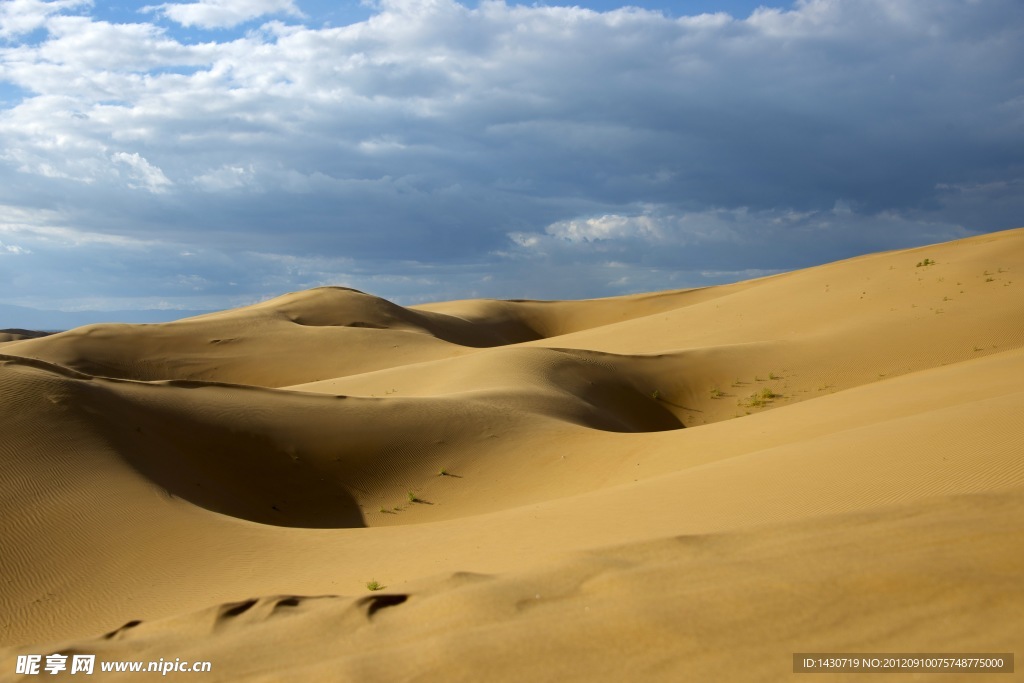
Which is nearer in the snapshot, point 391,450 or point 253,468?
point 253,468

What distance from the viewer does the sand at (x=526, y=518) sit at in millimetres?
4656

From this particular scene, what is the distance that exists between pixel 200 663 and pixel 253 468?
8266mm

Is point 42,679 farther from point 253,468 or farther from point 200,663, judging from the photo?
point 253,468

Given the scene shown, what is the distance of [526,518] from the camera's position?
916cm

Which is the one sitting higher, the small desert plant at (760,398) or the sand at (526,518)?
the sand at (526,518)

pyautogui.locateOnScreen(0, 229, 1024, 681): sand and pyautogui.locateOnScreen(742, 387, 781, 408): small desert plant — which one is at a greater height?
pyautogui.locateOnScreen(0, 229, 1024, 681): sand

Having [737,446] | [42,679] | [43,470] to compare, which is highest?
[43,470]

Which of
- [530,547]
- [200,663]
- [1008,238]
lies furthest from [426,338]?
[200,663]

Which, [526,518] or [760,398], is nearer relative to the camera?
[526,518]

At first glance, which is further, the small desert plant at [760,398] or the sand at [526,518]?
the small desert plant at [760,398]

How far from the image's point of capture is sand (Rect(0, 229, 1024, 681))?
4656 mm

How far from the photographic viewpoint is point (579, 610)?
16.4 ft

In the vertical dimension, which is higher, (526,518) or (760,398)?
(526,518)

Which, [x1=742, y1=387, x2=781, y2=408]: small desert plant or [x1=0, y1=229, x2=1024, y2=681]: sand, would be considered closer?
[x1=0, y1=229, x2=1024, y2=681]: sand
